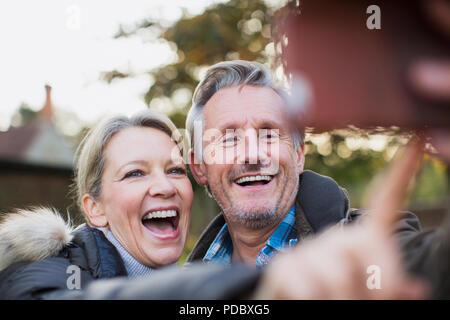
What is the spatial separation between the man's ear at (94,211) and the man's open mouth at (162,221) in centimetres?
16

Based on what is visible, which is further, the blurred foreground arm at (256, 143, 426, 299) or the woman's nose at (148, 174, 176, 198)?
the woman's nose at (148, 174, 176, 198)

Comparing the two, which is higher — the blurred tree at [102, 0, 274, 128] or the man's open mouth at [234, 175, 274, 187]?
the blurred tree at [102, 0, 274, 128]

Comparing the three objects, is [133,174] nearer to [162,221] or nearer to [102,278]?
[162,221]

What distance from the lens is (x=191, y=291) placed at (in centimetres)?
79

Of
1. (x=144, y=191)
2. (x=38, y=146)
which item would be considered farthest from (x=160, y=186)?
(x=38, y=146)

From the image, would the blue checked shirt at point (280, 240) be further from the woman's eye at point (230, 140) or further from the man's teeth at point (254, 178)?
the woman's eye at point (230, 140)

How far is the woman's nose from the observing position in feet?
5.58

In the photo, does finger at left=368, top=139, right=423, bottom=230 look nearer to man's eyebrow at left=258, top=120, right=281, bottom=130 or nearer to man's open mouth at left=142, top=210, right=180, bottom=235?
man's eyebrow at left=258, top=120, right=281, bottom=130

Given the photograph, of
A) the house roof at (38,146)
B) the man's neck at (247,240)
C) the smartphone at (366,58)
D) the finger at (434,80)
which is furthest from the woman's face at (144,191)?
the house roof at (38,146)

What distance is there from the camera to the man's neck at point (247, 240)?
1.67m

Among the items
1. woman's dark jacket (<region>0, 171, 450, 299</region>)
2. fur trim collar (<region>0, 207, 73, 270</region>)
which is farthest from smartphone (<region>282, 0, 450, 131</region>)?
fur trim collar (<region>0, 207, 73, 270</region>)

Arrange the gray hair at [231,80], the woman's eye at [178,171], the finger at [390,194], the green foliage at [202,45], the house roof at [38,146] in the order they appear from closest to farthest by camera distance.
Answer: the finger at [390,194], the gray hair at [231,80], the woman's eye at [178,171], the green foliage at [202,45], the house roof at [38,146]

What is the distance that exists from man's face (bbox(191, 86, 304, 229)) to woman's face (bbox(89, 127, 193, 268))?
19 cm

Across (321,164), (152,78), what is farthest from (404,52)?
(152,78)
